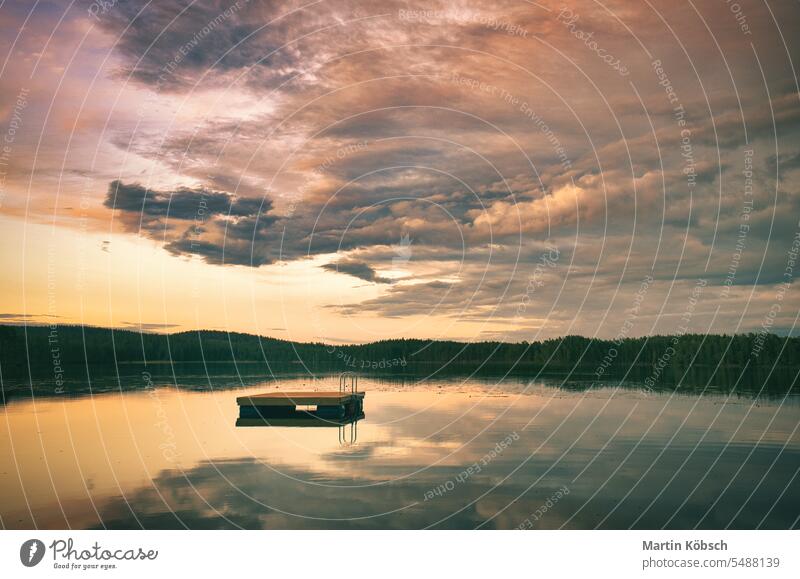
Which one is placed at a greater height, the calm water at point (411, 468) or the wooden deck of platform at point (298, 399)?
the wooden deck of platform at point (298, 399)

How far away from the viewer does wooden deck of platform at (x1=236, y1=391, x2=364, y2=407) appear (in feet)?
133

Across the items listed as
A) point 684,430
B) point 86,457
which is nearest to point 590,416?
point 684,430

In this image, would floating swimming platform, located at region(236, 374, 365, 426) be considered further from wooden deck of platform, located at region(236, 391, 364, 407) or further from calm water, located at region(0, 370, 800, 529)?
calm water, located at region(0, 370, 800, 529)

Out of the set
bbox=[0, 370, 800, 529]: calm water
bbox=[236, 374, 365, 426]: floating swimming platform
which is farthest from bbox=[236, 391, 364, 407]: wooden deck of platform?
bbox=[0, 370, 800, 529]: calm water

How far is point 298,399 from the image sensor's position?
134ft

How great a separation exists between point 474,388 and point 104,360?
8654 cm

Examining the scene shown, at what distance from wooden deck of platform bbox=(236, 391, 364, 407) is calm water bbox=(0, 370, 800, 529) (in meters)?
1.36

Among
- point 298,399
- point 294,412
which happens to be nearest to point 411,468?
point 298,399

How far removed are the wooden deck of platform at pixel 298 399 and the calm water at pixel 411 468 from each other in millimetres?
1364

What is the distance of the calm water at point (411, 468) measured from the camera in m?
20.5

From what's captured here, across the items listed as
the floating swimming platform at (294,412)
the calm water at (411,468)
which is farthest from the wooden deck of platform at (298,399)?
the calm water at (411,468)

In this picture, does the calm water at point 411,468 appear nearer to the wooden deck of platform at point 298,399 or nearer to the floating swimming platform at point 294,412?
the floating swimming platform at point 294,412

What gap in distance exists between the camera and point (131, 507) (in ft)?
68.5

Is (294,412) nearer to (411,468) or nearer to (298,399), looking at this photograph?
(298,399)
